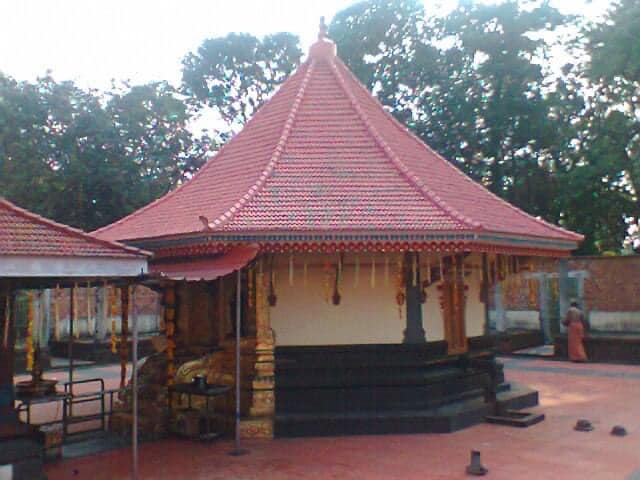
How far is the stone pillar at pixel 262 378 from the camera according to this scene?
366 inches

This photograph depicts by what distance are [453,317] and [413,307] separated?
0.84 meters

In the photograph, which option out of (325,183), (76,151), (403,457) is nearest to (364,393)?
(403,457)

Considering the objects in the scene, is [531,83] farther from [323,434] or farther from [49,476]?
[49,476]

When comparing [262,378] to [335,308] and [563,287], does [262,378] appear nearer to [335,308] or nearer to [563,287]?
[335,308]

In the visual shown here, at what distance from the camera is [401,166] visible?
10492 millimetres

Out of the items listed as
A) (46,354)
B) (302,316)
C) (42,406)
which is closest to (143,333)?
(46,354)

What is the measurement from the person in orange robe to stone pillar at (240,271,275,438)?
10.7m

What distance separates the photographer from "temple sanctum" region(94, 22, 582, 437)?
9.12 m

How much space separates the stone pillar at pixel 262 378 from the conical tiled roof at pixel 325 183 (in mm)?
1166

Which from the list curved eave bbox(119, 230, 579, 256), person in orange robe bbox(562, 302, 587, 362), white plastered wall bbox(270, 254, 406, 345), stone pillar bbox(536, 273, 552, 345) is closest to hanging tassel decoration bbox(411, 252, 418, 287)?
white plastered wall bbox(270, 254, 406, 345)

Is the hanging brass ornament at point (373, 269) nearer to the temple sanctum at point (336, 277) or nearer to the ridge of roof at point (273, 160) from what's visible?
the temple sanctum at point (336, 277)

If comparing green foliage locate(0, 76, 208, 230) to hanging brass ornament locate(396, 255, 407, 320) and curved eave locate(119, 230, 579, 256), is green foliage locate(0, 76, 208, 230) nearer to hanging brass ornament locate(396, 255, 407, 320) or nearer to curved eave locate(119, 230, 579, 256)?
curved eave locate(119, 230, 579, 256)

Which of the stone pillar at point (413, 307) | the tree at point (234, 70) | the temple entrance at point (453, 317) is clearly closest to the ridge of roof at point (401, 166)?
the stone pillar at point (413, 307)

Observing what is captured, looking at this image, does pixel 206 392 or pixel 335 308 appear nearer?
pixel 206 392
